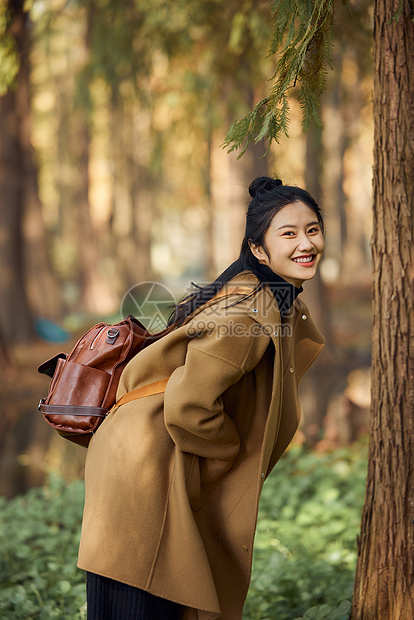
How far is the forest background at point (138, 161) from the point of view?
6941 mm

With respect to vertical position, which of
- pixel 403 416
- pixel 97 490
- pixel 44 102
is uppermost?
pixel 44 102

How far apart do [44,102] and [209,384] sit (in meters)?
27.0

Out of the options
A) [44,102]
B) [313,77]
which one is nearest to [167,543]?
[313,77]

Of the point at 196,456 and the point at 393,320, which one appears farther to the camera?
the point at 393,320

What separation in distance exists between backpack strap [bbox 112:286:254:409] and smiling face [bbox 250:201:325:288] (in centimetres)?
17

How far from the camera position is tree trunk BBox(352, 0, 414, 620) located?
2.58 metres

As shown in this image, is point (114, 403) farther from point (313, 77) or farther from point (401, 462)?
point (313, 77)

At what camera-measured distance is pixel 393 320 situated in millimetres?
2650

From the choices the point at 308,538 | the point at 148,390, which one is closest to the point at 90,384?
the point at 148,390

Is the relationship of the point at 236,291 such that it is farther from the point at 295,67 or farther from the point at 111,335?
the point at 295,67

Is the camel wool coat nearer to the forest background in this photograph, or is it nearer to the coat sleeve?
the coat sleeve

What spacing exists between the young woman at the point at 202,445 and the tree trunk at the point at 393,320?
0.39 m

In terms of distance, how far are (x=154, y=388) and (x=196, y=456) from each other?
0.96 feet

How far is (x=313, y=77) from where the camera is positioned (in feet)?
8.67
